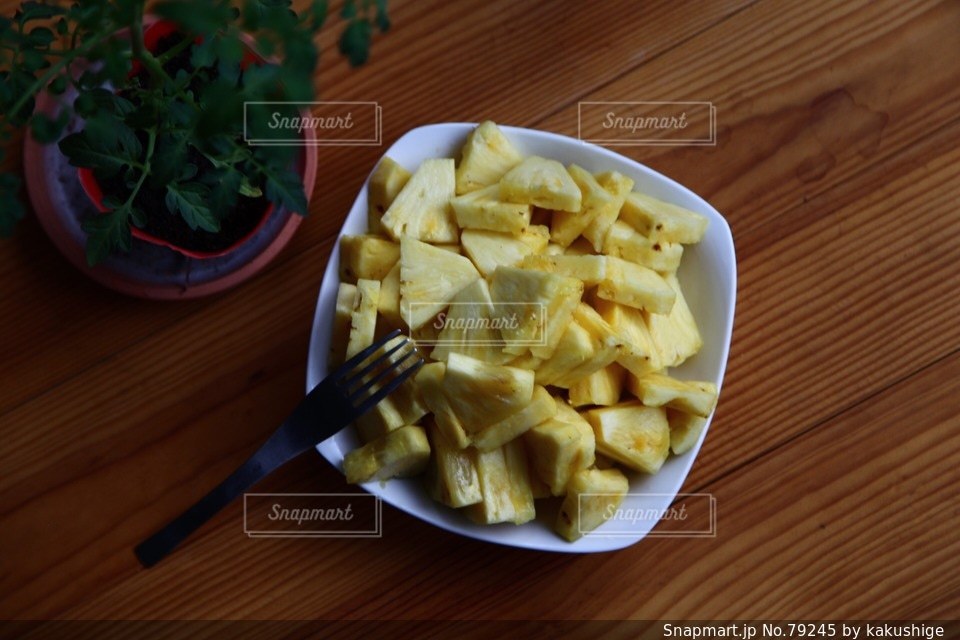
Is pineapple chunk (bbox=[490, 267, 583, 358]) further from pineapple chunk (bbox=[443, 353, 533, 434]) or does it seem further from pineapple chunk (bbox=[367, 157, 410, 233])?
pineapple chunk (bbox=[367, 157, 410, 233])

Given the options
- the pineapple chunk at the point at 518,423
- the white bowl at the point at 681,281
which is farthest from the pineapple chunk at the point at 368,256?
the pineapple chunk at the point at 518,423

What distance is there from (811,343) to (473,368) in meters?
0.51

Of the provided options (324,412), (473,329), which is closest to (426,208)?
(473,329)

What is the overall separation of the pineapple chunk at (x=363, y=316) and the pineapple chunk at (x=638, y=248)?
28 cm

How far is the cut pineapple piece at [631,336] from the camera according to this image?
3.18 ft

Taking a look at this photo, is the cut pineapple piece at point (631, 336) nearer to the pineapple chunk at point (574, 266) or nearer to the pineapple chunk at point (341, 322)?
the pineapple chunk at point (574, 266)

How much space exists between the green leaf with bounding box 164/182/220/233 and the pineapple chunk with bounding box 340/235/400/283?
18cm

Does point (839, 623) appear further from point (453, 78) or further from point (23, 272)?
point (23, 272)

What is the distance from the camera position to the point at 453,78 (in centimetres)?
118

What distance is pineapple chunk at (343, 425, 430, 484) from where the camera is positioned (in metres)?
0.97

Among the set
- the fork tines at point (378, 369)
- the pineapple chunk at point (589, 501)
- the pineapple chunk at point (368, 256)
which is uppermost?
the pineapple chunk at point (368, 256)

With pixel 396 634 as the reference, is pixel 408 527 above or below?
above

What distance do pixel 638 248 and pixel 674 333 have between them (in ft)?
0.36

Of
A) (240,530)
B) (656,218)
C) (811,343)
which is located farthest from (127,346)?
(811,343)
